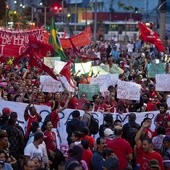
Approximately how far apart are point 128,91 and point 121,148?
6611mm

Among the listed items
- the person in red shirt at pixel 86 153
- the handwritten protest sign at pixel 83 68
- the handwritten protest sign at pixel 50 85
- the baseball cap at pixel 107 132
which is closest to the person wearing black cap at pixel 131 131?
the baseball cap at pixel 107 132

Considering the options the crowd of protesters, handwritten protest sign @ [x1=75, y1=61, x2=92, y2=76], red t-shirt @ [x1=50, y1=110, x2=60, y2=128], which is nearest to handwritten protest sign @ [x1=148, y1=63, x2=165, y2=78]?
handwritten protest sign @ [x1=75, y1=61, x2=92, y2=76]

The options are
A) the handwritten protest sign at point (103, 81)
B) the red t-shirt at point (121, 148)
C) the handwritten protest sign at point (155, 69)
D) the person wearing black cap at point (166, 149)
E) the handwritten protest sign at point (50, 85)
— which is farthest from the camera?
the handwritten protest sign at point (155, 69)

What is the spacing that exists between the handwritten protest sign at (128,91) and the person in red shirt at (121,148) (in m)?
6.27

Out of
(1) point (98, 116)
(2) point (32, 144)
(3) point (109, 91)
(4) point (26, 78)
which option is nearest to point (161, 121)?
(1) point (98, 116)

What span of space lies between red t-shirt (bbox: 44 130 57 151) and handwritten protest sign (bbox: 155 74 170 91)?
22.6 feet

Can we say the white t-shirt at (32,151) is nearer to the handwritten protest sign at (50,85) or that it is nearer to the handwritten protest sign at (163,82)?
the handwritten protest sign at (50,85)

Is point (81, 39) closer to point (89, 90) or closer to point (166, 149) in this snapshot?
point (89, 90)

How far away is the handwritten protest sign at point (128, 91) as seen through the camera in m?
20.0

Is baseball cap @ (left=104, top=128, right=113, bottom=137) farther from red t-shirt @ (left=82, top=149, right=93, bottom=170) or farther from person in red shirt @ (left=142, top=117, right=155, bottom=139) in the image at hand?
red t-shirt @ (left=82, top=149, right=93, bottom=170)

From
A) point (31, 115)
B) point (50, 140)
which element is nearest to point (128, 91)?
point (31, 115)

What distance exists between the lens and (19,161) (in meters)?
14.2

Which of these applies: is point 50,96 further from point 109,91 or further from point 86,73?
point 86,73

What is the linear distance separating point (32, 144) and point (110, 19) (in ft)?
278
